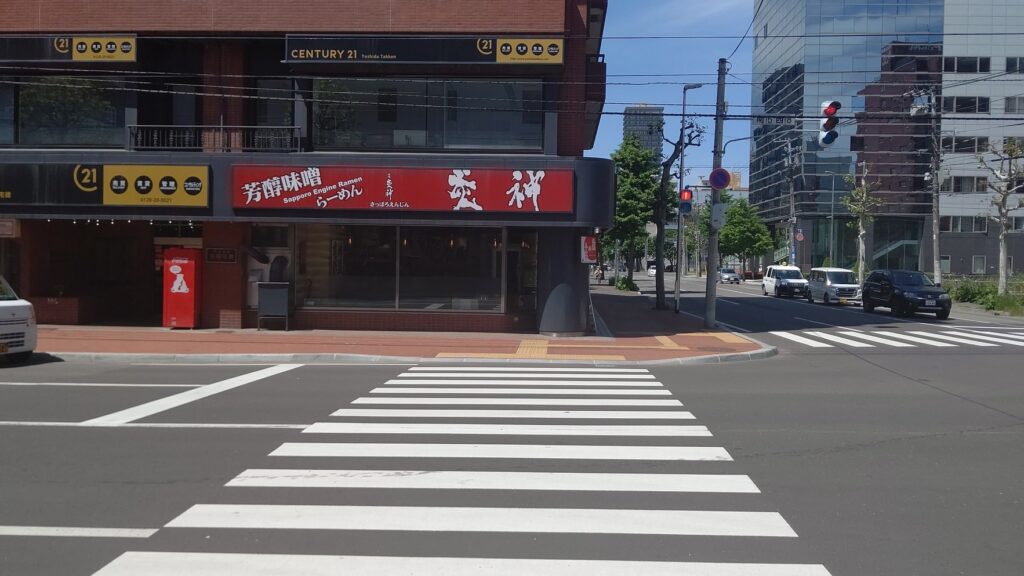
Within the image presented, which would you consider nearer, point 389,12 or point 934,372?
point 934,372

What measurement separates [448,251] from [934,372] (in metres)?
11.8

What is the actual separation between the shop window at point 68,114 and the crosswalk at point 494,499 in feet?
47.6

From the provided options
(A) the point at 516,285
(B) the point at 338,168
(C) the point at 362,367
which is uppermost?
(B) the point at 338,168

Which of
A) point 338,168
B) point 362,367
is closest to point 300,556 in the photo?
point 362,367

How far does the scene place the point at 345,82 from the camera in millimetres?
20891

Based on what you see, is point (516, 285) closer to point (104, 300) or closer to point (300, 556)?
point (104, 300)

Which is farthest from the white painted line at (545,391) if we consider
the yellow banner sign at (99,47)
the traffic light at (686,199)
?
the traffic light at (686,199)

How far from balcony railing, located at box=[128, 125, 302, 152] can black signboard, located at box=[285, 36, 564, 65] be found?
2.07 metres

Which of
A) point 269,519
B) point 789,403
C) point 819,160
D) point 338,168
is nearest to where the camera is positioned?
point 269,519

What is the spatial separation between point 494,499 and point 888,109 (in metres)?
68.6

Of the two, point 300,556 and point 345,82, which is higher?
point 345,82

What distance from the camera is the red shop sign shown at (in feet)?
64.6

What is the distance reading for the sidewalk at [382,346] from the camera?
53.8 ft

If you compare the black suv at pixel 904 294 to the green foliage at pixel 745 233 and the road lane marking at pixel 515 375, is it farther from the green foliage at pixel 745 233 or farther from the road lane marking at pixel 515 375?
the green foliage at pixel 745 233
